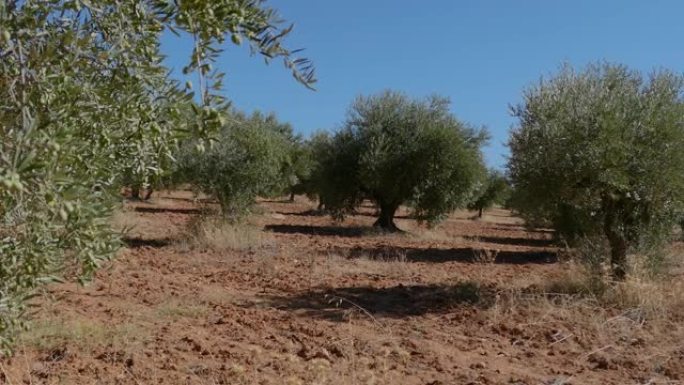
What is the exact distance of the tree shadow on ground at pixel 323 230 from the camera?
67.3 feet

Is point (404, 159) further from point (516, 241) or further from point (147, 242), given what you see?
point (147, 242)

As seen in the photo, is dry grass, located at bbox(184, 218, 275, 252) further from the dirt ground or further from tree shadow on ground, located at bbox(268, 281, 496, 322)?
tree shadow on ground, located at bbox(268, 281, 496, 322)

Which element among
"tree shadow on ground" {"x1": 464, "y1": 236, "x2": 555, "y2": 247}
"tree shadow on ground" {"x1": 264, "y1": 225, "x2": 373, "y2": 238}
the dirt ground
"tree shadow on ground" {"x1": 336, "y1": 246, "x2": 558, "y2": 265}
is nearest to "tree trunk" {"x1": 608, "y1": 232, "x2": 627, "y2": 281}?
the dirt ground

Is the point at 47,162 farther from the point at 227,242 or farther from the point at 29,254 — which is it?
the point at 227,242

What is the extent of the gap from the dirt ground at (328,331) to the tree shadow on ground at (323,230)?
27.5 ft

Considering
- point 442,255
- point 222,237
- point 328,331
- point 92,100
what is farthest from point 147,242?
point 92,100

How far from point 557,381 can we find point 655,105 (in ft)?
17.6

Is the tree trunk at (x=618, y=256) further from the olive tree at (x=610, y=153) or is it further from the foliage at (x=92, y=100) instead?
the foliage at (x=92, y=100)

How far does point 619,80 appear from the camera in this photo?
936 centimetres

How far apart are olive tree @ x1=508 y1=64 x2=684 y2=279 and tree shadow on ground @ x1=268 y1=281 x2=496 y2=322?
72.3 inches

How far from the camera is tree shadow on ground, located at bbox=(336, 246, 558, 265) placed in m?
14.3

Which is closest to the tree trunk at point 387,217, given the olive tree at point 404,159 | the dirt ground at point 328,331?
the olive tree at point 404,159

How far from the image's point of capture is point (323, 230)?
72.1 ft

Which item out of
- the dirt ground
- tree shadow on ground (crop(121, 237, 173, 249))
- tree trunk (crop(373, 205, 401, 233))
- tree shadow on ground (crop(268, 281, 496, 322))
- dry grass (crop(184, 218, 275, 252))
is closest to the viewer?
the dirt ground
